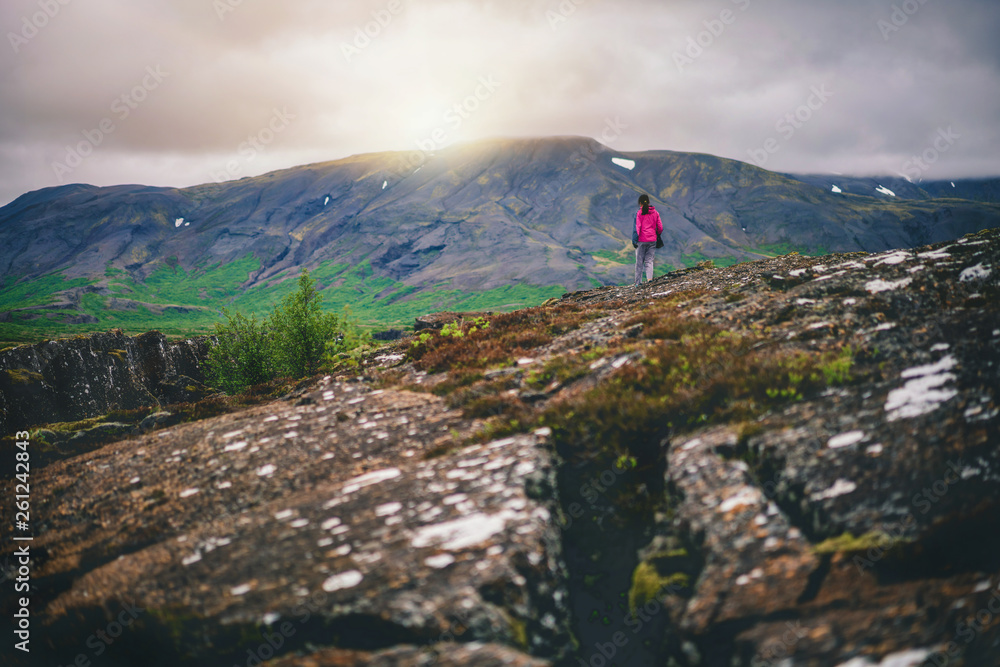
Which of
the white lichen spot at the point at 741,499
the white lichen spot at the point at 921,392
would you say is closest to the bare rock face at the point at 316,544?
the white lichen spot at the point at 741,499

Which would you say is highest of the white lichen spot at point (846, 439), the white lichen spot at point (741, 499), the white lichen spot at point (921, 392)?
the white lichen spot at point (921, 392)

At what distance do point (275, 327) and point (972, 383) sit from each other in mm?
27199

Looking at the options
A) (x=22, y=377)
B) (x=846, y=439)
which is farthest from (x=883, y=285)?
(x=22, y=377)

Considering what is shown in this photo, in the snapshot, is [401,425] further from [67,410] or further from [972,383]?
[67,410]

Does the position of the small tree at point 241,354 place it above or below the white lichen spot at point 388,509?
above

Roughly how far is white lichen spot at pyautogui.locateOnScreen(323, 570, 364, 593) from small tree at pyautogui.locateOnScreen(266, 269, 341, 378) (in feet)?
60.2

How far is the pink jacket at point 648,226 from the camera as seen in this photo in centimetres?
2202

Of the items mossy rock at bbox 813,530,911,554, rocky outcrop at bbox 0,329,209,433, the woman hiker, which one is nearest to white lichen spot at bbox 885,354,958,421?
mossy rock at bbox 813,530,911,554

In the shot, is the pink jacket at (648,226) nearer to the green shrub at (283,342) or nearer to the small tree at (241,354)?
the green shrub at (283,342)

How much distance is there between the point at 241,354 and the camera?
28062 millimetres

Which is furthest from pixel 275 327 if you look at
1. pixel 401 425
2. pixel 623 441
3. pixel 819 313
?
pixel 819 313

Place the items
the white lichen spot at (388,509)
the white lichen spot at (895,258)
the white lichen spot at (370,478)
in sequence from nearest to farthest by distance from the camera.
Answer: the white lichen spot at (388,509), the white lichen spot at (370,478), the white lichen spot at (895,258)

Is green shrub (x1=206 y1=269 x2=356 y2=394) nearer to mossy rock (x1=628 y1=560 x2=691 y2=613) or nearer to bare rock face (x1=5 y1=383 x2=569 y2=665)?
bare rock face (x1=5 y1=383 x2=569 y2=665)

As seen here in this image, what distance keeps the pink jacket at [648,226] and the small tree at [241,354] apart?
21978 mm
